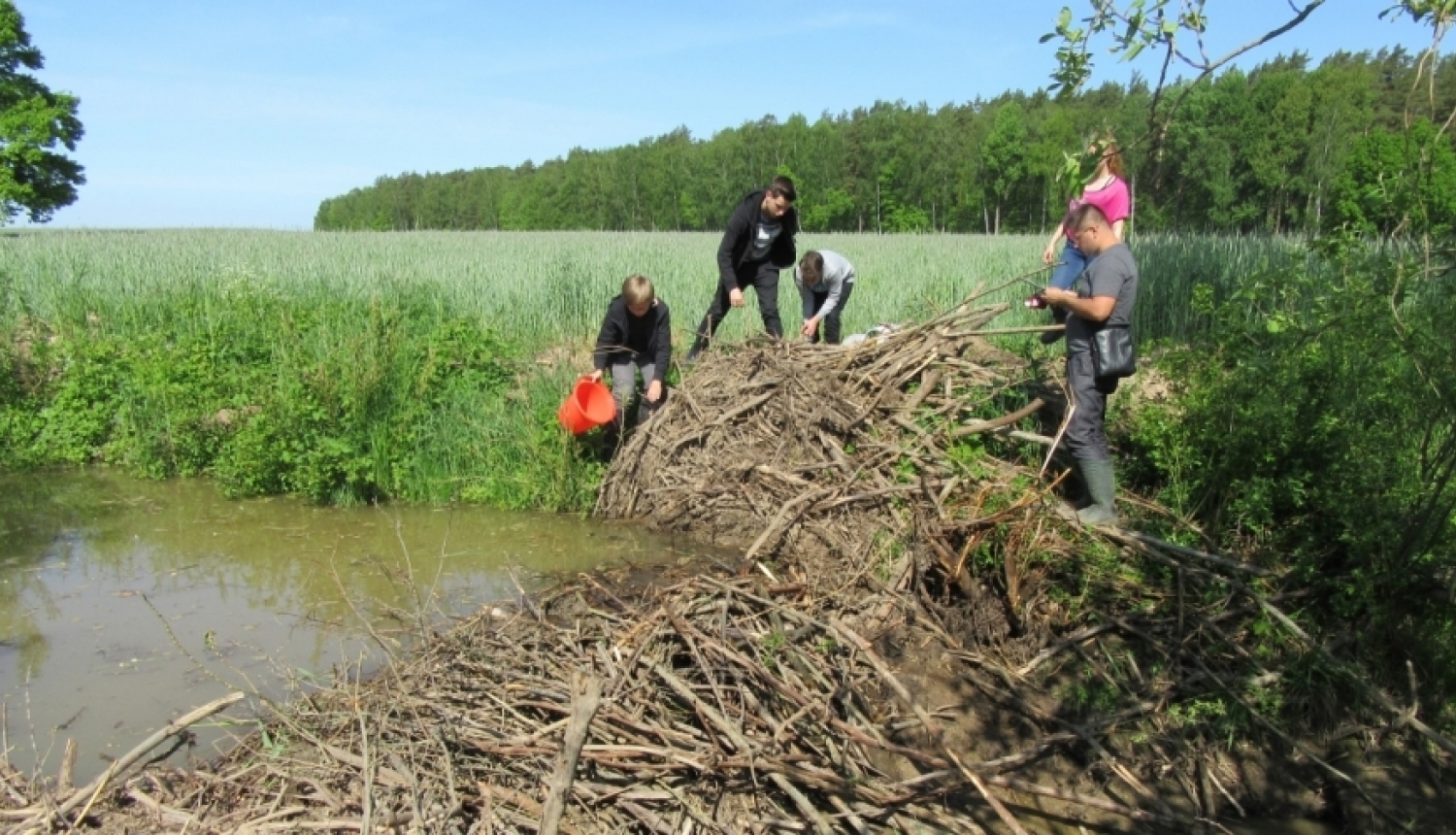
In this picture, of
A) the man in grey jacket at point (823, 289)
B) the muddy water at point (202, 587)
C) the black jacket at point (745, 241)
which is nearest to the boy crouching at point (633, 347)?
the black jacket at point (745, 241)

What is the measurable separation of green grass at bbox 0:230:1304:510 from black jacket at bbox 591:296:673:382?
71 cm

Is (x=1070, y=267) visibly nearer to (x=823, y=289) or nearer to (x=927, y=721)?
(x=823, y=289)

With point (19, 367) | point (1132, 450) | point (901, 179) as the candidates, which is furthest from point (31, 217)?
point (1132, 450)

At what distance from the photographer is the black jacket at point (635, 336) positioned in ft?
23.2

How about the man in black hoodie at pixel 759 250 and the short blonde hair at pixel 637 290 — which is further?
the man in black hoodie at pixel 759 250

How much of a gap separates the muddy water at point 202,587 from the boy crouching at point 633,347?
1.03 m

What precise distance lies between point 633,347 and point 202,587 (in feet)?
10.7

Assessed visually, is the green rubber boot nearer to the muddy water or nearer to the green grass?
the green grass

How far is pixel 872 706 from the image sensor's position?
13.1 feet

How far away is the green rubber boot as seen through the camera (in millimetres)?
5156

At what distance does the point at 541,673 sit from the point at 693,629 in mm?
651

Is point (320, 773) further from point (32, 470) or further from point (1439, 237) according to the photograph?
point (32, 470)

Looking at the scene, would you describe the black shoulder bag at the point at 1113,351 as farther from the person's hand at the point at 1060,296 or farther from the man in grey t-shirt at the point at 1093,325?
the person's hand at the point at 1060,296

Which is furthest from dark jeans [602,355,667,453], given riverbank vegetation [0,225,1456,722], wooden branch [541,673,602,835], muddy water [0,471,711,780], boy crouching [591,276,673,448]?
wooden branch [541,673,602,835]
